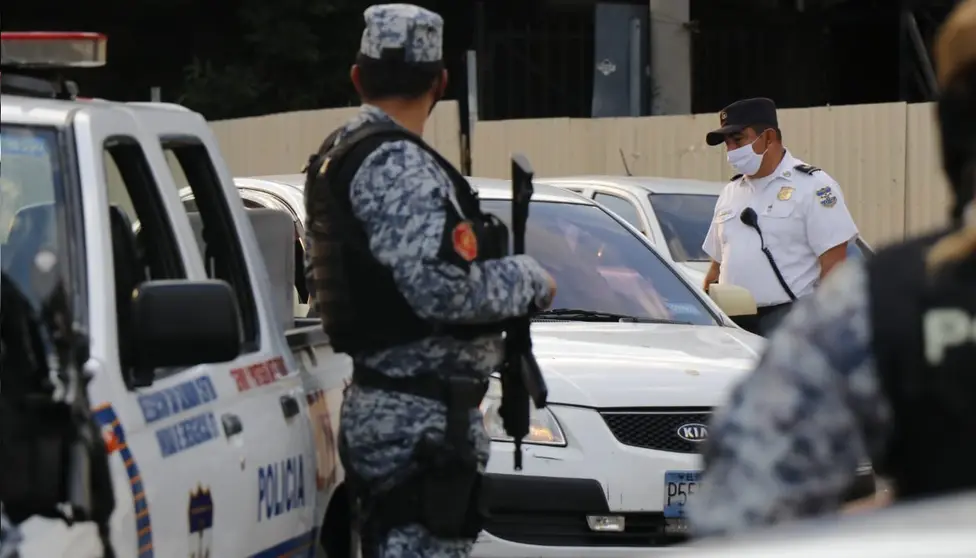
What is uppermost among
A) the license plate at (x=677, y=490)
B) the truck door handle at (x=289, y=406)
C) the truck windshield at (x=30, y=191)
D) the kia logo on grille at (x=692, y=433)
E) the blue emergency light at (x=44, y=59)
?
the blue emergency light at (x=44, y=59)

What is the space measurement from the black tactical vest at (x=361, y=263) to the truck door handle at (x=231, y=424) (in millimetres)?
442

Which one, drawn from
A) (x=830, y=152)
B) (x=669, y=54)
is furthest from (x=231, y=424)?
(x=669, y=54)

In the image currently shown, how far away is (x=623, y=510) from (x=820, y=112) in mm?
10536

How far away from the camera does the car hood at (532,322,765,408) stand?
601 cm

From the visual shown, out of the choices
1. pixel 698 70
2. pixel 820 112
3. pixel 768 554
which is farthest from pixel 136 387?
pixel 698 70

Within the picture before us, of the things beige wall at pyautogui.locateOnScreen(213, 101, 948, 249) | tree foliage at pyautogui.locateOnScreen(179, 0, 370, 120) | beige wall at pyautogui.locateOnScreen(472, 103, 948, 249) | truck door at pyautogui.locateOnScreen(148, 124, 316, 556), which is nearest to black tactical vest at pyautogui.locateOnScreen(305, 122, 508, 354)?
truck door at pyautogui.locateOnScreen(148, 124, 316, 556)

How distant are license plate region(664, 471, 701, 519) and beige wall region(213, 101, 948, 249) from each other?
8.64 m

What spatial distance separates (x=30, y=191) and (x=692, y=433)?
283 cm

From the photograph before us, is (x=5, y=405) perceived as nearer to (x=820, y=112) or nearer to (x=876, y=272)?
(x=876, y=272)

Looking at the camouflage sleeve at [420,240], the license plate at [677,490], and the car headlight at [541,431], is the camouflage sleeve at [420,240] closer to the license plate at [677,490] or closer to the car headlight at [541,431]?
the car headlight at [541,431]

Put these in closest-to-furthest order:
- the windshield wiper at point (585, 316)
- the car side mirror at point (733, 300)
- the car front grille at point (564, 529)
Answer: the car front grille at point (564, 529), the windshield wiper at point (585, 316), the car side mirror at point (733, 300)

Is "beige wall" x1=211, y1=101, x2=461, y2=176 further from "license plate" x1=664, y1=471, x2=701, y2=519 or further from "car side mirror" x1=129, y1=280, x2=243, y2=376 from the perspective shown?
"car side mirror" x1=129, y1=280, x2=243, y2=376

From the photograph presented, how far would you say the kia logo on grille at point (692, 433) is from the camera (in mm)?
6008

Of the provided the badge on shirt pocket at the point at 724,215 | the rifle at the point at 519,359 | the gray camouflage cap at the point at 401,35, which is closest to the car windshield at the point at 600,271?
the badge on shirt pocket at the point at 724,215
